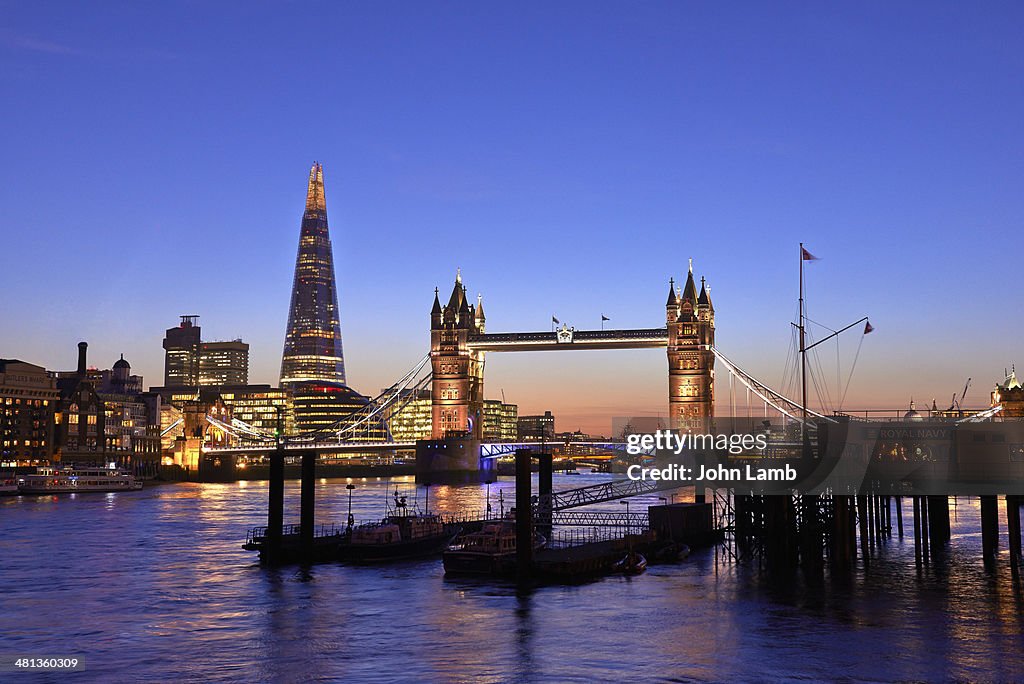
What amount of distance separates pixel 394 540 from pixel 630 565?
1482cm

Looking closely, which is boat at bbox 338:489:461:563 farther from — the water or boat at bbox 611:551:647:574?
boat at bbox 611:551:647:574

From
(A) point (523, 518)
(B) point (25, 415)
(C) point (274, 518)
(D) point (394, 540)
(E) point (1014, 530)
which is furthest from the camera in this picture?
(B) point (25, 415)

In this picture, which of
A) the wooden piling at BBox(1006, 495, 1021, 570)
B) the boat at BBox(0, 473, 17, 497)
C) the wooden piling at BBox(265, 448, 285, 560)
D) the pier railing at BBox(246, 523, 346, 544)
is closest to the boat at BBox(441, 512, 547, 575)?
the wooden piling at BBox(265, 448, 285, 560)

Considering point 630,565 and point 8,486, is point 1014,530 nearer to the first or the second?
point 630,565

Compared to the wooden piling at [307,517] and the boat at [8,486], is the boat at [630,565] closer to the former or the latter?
the wooden piling at [307,517]

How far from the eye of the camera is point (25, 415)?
174750 millimetres

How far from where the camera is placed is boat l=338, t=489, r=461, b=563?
207 ft

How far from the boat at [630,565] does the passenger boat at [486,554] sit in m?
5.51

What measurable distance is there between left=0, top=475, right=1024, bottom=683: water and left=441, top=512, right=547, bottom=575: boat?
1.42m

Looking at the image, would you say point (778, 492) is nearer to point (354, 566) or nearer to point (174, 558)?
point (354, 566)

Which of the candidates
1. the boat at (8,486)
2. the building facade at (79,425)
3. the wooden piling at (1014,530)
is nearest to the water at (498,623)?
the wooden piling at (1014,530)

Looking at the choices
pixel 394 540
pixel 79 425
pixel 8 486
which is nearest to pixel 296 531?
pixel 394 540

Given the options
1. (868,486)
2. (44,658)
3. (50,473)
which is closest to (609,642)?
(44,658)

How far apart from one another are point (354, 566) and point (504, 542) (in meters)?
9.90
